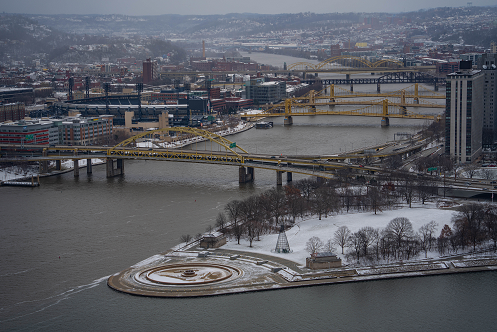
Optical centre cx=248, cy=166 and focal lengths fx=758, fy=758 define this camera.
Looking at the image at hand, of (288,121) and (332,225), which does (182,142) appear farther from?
(332,225)

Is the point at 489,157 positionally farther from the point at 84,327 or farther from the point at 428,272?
the point at 84,327

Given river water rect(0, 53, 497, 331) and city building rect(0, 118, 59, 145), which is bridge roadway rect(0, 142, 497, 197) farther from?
city building rect(0, 118, 59, 145)

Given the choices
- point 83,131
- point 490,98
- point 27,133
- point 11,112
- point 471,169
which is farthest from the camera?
point 11,112

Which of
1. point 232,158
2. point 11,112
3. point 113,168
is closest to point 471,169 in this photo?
point 232,158

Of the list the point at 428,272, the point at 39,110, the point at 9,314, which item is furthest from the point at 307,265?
the point at 39,110

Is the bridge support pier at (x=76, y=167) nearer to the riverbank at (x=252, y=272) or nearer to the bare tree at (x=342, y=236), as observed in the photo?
the riverbank at (x=252, y=272)

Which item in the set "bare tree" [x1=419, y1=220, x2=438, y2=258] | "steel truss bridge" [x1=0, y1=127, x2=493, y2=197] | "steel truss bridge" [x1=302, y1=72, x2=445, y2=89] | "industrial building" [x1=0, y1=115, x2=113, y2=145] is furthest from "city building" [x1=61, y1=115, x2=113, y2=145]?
"steel truss bridge" [x1=302, y1=72, x2=445, y2=89]
